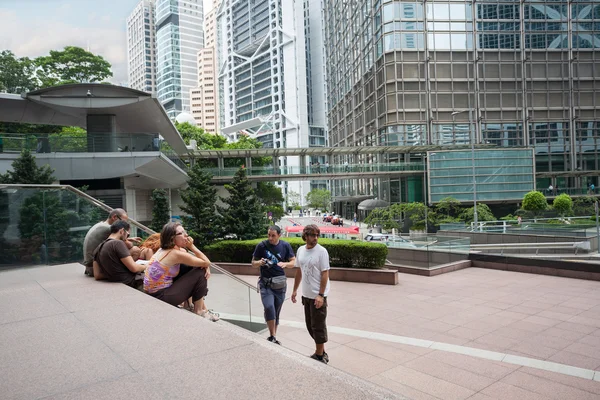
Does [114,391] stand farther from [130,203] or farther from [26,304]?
[130,203]

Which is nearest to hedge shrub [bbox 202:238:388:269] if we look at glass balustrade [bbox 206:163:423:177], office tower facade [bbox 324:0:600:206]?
glass balustrade [bbox 206:163:423:177]

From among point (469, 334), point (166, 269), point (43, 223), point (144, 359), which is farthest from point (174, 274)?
point (43, 223)

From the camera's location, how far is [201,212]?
19438 millimetres

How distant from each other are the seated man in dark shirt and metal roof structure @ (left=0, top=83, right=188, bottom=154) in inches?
627

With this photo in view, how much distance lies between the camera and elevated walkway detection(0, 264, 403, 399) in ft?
9.04

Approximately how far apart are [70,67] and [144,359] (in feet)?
159

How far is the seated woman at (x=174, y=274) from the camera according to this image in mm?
5305

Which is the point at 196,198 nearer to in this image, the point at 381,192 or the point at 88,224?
the point at 88,224

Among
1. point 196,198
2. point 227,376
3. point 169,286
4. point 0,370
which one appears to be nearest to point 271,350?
point 227,376

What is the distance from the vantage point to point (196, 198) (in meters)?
19.7

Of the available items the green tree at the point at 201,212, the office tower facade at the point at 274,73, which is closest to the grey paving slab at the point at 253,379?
the green tree at the point at 201,212

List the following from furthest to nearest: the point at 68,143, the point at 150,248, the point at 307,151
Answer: the point at 307,151, the point at 68,143, the point at 150,248

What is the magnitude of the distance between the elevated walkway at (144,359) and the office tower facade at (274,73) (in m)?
122

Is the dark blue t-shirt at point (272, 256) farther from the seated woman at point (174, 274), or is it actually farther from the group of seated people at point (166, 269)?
the seated woman at point (174, 274)
